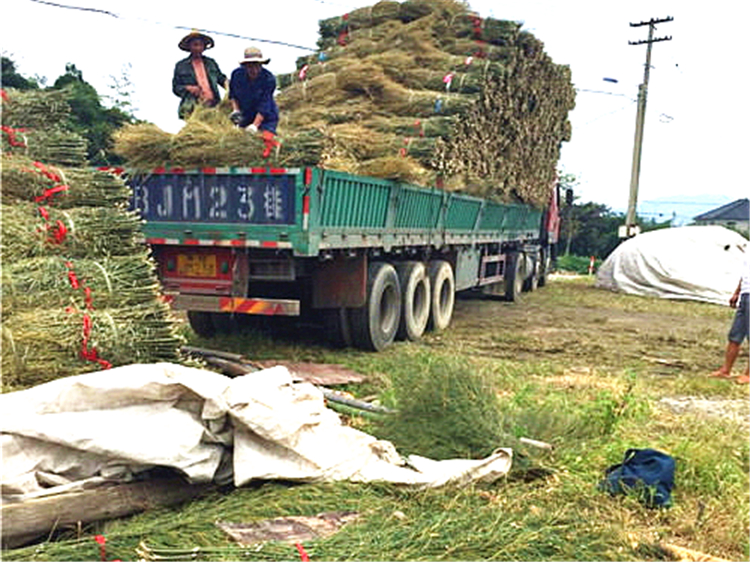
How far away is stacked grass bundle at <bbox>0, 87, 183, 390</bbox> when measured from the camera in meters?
4.25

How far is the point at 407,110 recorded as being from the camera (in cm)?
1038

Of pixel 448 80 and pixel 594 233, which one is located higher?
pixel 448 80

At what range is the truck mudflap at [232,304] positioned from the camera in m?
7.19

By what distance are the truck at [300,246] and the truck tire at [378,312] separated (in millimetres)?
13

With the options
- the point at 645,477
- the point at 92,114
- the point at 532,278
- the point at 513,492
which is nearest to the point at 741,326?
the point at 645,477

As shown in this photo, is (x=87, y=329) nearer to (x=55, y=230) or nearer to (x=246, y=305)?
(x=55, y=230)

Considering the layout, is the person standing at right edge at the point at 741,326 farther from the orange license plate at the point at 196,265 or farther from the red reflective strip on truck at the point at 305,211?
the orange license plate at the point at 196,265

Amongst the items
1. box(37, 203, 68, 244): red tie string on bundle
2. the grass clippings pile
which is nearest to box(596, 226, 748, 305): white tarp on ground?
the grass clippings pile

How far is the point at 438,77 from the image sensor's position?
10.8 m

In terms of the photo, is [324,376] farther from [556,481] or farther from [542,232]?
[542,232]

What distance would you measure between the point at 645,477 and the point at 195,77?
6.40 meters

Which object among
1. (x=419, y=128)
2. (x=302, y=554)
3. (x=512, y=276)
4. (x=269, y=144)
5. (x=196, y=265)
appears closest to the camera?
(x=302, y=554)

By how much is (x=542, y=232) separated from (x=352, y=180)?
11.7 metres

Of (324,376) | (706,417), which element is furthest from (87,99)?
(706,417)
